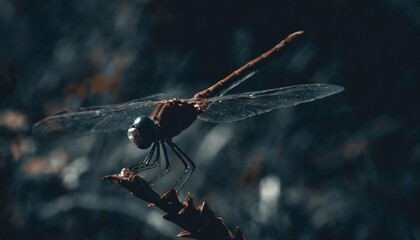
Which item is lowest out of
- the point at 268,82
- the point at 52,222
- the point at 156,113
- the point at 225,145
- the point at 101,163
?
the point at 52,222

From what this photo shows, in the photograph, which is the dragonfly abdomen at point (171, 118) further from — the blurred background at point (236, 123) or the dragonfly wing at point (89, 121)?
the blurred background at point (236, 123)

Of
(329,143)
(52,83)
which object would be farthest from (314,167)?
(52,83)

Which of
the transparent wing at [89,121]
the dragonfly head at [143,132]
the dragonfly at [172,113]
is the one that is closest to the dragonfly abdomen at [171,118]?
the dragonfly at [172,113]

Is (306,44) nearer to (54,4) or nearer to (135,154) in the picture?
(135,154)

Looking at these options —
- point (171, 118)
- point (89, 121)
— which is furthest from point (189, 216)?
point (89, 121)

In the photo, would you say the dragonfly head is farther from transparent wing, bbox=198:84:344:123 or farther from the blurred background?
the blurred background

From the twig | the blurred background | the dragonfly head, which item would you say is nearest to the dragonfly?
the dragonfly head
